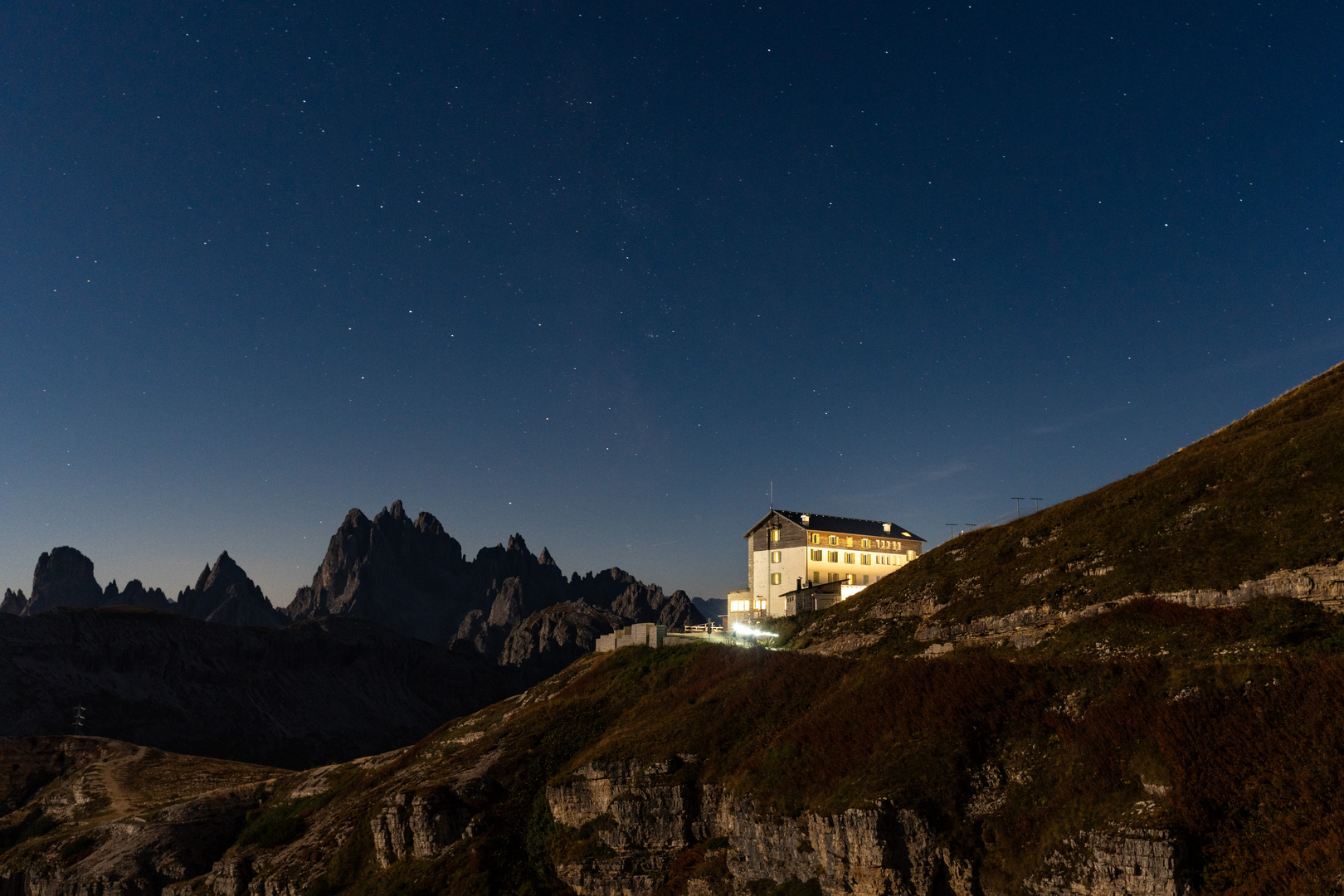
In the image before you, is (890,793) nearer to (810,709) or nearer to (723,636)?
(810,709)

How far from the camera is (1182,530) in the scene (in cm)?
4881

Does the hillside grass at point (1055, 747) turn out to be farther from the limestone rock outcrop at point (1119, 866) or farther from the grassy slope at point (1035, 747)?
the limestone rock outcrop at point (1119, 866)

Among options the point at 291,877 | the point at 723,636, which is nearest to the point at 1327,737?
the point at 723,636

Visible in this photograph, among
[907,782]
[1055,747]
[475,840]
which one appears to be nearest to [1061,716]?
[1055,747]

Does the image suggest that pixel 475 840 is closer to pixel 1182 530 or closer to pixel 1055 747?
pixel 1055 747

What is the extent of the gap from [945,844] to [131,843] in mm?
83082

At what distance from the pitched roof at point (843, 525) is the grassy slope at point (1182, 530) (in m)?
37.3

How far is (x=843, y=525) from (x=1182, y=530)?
63.8 metres

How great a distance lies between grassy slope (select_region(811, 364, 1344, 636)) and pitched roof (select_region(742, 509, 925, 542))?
1470 inches

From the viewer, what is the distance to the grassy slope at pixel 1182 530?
138 feet

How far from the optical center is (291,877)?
197 ft

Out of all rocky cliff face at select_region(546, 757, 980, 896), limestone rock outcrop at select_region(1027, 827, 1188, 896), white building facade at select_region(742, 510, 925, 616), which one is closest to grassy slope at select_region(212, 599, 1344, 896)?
limestone rock outcrop at select_region(1027, 827, 1188, 896)

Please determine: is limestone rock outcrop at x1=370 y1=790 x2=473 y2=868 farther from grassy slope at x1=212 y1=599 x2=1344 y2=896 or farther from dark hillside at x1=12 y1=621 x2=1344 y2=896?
grassy slope at x1=212 y1=599 x2=1344 y2=896

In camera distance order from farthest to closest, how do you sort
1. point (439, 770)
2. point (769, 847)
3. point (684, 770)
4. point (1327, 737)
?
point (439, 770) → point (684, 770) → point (769, 847) → point (1327, 737)
